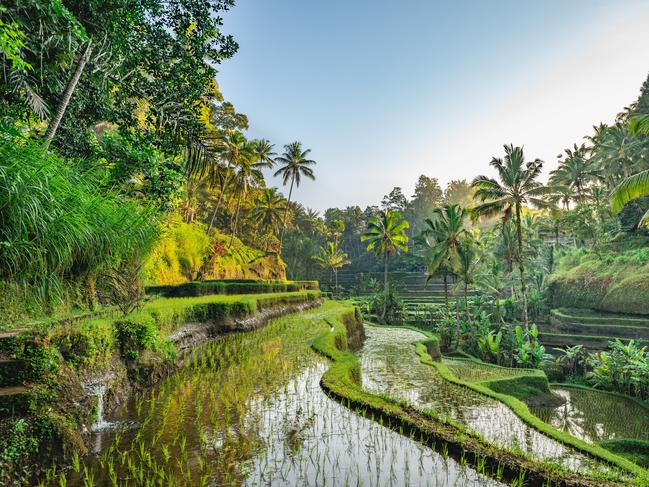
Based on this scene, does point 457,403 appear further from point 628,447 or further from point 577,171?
point 577,171

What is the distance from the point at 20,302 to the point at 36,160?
5.99 feet

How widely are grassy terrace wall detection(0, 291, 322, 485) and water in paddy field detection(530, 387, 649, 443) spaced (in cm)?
1118

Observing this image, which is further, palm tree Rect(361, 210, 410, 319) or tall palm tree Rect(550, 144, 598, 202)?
tall palm tree Rect(550, 144, 598, 202)

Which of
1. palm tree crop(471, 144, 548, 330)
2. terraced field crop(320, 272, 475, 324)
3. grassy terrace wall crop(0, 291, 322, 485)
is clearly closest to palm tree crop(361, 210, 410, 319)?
terraced field crop(320, 272, 475, 324)

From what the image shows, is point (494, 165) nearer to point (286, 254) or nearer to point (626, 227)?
point (626, 227)

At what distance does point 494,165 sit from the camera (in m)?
20.2

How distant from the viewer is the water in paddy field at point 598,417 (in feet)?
33.9

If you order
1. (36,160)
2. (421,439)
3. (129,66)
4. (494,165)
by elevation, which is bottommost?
(421,439)

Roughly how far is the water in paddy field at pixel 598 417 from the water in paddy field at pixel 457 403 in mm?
4467

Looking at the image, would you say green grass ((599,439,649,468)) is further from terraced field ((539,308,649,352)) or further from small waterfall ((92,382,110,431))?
terraced field ((539,308,649,352))

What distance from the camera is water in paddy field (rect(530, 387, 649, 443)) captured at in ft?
33.9

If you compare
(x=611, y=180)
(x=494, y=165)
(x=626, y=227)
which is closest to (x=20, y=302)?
(x=494, y=165)

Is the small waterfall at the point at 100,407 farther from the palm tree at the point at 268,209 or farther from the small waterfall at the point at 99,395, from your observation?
the palm tree at the point at 268,209

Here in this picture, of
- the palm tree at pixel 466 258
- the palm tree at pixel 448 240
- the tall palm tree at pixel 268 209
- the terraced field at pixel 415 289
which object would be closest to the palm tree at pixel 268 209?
the tall palm tree at pixel 268 209
